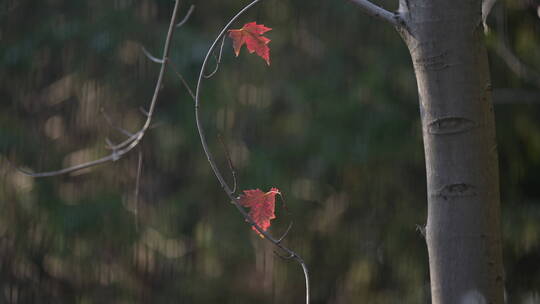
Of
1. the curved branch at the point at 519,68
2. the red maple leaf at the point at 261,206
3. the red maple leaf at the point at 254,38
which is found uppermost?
the curved branch at the point at 519,68

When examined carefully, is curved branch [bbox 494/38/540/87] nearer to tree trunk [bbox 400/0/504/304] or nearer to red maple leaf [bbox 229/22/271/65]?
red maple leaf [bbox 229/22/271/65]

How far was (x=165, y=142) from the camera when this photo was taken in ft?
11.6

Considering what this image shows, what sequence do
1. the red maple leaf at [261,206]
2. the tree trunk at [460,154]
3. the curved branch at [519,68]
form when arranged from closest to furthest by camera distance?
1. the tree trunk at [460,154]
2. the red maple leaf at [261,206]
3. the curved branch at [519,68]

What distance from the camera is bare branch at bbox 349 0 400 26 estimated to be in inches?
30.3

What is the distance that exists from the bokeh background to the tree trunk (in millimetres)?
2165

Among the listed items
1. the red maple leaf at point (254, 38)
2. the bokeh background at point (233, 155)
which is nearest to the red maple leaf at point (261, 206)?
the red maple leaf at point (254, 38)

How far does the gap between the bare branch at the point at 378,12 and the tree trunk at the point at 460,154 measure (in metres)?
0.04

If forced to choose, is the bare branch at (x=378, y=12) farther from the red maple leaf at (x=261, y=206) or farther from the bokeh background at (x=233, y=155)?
the bokeh background at (x=233, y=155)

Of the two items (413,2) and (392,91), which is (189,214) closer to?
(392,91)

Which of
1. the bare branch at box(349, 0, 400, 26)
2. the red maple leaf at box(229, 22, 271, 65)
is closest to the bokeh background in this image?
the red maple leaf at box(229, 22, 271, 65)

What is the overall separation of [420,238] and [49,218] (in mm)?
1877

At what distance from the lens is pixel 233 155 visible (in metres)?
3.46

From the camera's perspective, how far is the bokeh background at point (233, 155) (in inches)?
119

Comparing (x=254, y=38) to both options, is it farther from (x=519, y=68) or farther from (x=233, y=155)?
(x=233, y=155)
